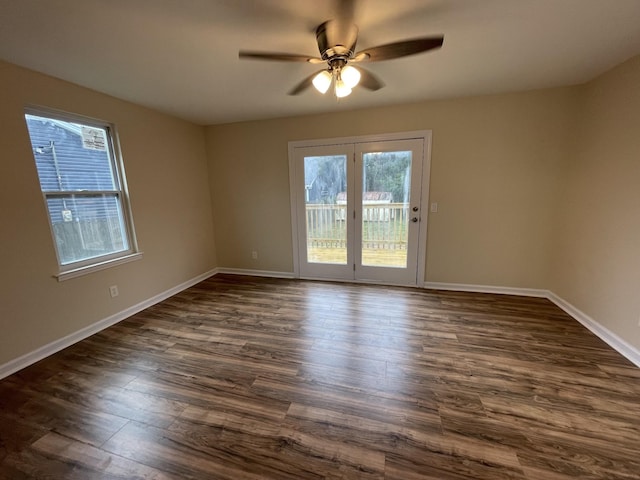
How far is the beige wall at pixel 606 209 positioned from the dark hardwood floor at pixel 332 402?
0.33 metres

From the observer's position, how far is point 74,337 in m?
2.37

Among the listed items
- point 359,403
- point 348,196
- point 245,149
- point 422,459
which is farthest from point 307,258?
point 422,459

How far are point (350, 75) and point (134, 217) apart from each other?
2729mm

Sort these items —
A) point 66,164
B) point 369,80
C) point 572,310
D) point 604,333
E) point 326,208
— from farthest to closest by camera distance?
1. point 326,208
2. point 572,310
3. point 66,164
4. point 604,333
5. point 369,80

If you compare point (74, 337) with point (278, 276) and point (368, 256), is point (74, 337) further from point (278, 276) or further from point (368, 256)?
point (368, 256)

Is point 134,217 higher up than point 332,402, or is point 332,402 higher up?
point 134,217

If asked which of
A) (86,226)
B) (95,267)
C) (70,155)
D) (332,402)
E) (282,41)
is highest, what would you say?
(282,41)

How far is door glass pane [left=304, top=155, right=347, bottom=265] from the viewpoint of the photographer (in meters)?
3.48

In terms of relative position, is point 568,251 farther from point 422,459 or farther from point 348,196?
point 422,459

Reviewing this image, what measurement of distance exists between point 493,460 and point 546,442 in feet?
1.12

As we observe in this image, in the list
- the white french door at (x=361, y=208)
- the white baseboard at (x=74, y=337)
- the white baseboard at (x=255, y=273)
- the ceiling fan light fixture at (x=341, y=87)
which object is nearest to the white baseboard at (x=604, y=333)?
the white french door at (x=361, y=208)

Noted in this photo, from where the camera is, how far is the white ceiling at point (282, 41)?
4.68 ft

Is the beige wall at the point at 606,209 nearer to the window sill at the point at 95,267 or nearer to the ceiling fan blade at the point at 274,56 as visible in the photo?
the ceiling fan blade at the point at 274,56

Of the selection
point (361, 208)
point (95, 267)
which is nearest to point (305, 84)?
point (361, 208)
